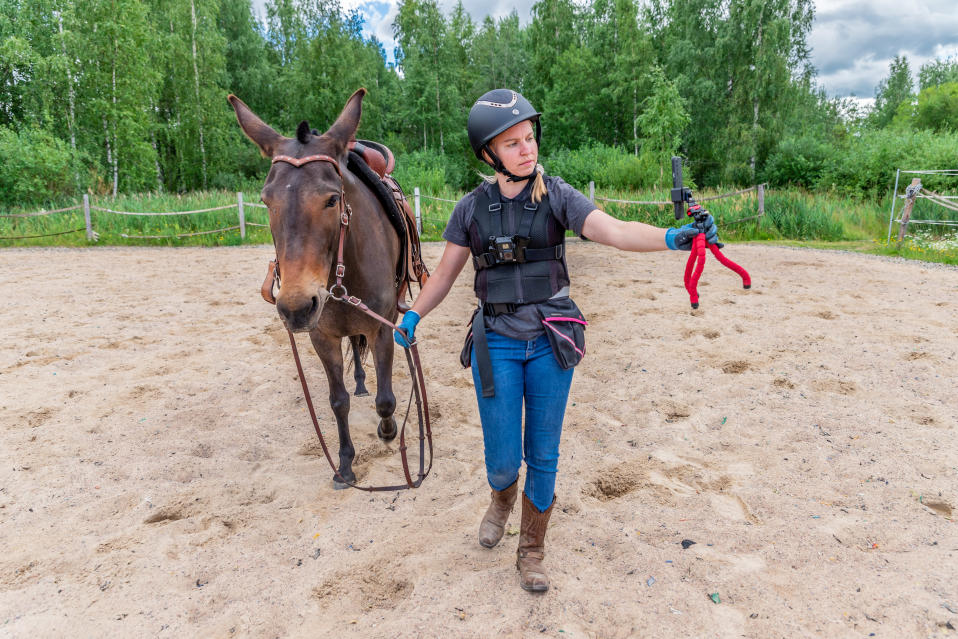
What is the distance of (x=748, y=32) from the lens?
22000 millimetres

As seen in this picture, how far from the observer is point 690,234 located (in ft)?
5.41

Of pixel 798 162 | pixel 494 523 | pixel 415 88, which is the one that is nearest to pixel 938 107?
pixel 798 162

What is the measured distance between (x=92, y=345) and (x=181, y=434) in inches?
99.6

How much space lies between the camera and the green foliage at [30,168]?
15281mm

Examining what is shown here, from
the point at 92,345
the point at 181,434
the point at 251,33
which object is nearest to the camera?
the point at 181,434

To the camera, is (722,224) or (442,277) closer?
(442,277)

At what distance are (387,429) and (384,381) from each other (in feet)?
1.21

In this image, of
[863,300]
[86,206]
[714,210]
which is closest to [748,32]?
[714,210]

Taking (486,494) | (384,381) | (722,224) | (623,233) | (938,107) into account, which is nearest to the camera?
(623,233)

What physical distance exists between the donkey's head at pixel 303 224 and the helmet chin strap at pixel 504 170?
67 centimetres

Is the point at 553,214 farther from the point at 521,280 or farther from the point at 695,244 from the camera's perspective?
the point at 695,244

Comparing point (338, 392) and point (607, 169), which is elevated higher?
point (607, 169)

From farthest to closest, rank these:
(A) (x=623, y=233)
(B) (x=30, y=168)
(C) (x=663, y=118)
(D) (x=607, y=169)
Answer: (D) (x=607, y=169) < (C) (x=663, y=118) < (B) (x=30, y=168) < (A) (x=623, y=233)

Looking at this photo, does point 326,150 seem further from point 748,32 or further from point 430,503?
point 748,32
